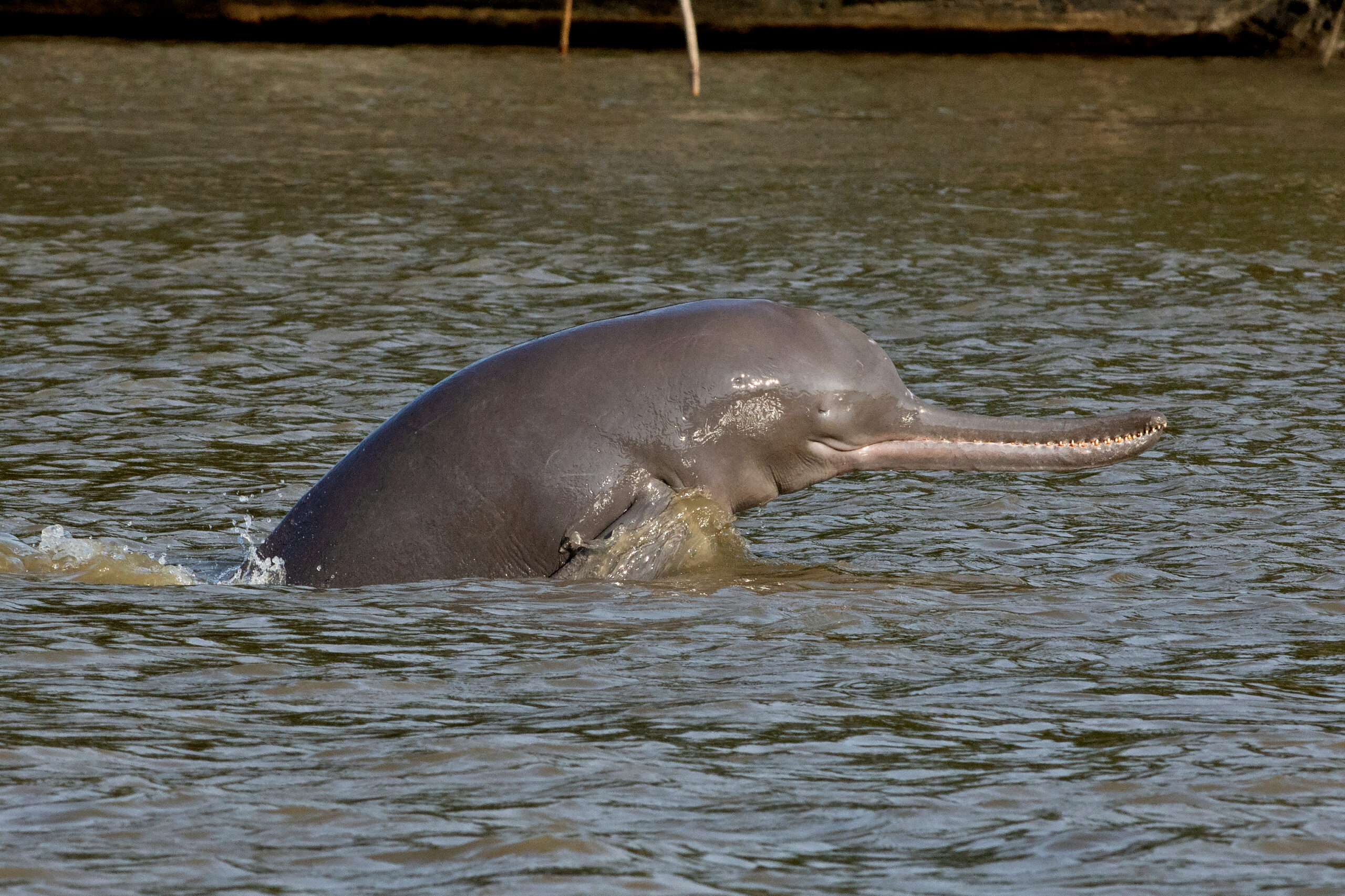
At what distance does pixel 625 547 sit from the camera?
8.20 metres

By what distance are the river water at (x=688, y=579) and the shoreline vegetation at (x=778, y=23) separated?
854 centimetres

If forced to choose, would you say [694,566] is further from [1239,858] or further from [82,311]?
[82,311]

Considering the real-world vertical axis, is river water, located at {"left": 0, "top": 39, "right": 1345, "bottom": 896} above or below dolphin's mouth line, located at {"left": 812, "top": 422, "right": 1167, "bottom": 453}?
below

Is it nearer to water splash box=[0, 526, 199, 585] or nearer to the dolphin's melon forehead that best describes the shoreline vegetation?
the dolphin's melon forehead

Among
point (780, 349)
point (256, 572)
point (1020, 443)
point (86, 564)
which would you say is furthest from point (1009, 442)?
point (86, 564)

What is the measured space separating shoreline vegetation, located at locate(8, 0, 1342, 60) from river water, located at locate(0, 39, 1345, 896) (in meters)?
8.54

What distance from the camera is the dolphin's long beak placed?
8805 mm

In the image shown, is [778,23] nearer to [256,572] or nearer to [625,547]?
[256,572]

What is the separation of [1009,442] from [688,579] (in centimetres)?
158

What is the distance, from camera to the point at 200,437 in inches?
468

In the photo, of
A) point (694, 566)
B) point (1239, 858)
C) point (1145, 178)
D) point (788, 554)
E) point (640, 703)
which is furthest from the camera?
point (1145, 178)

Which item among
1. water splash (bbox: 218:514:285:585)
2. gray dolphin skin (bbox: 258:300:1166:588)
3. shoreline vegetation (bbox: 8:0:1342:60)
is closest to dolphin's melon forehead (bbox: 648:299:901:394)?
gray dolphin skin (bbox: 258:300:1166:588)

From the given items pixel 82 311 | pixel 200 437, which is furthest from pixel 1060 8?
pixel 200 437

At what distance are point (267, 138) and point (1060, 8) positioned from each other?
49.5ft
